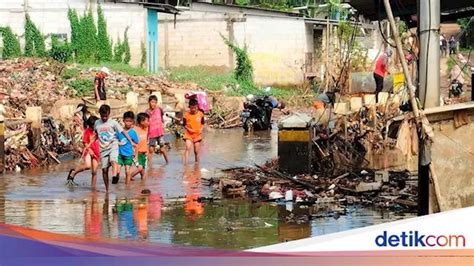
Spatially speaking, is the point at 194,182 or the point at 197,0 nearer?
the point at 194,182

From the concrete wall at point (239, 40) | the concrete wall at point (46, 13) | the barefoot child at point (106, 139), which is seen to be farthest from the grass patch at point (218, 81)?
the barefoot child at point (106, 139)

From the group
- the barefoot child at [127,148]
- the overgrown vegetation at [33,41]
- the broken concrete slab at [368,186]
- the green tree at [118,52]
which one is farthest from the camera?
the green tree at [118,52]

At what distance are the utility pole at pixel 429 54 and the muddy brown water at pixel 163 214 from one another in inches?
92.5

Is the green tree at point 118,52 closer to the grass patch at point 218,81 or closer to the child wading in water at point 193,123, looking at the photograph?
the grass patch at point 218,81

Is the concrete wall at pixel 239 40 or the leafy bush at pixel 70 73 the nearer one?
the leafy bush at pixel 70 73

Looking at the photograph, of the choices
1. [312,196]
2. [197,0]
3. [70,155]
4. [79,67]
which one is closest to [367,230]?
[312,196]

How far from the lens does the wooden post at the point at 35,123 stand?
1870cm

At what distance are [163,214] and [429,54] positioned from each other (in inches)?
185

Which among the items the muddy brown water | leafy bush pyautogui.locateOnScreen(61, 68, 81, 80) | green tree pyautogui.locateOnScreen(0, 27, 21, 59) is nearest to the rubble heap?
the muddy brown water

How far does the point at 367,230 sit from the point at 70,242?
181 cm

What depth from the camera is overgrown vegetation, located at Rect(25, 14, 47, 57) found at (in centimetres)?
3812

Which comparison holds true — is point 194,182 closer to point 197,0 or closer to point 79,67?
point 79,67

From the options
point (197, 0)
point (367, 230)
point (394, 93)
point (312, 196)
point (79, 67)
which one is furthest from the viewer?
point (197, 0)

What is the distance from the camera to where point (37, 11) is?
39.2 m
